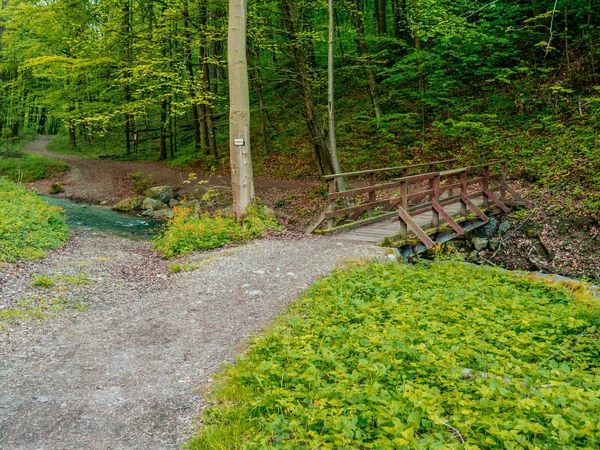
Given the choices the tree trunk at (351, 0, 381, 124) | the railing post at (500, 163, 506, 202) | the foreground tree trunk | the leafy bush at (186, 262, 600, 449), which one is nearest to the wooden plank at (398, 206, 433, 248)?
the leafy bush at (186, 262, 600, 449)

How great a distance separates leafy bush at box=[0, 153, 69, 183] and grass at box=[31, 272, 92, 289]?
1950cm

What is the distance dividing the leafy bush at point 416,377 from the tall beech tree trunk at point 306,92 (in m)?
9.74

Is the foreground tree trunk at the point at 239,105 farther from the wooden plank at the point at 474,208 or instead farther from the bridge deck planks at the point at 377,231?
the wooden plank at the point at 474,208

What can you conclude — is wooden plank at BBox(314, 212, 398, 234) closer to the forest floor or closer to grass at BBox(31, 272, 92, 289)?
grass at BBox(31, 272, 92, 289)

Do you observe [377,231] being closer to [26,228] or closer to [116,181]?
[26,228]

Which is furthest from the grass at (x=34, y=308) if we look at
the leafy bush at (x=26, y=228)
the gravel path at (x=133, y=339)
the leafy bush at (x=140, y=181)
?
the leafy bush at (x=140, y=181)

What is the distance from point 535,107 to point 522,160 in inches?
119

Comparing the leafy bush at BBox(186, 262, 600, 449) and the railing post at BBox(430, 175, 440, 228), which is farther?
the railing post at BBox(430, 175, 440, 228)

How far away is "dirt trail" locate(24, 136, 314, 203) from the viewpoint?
18.4m

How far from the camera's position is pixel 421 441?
8.91 feet

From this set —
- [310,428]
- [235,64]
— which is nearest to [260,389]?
[310,428]

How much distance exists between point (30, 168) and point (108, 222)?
13.2m

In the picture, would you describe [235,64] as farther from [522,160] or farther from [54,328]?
[522,160]

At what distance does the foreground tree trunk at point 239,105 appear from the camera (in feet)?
34.2
